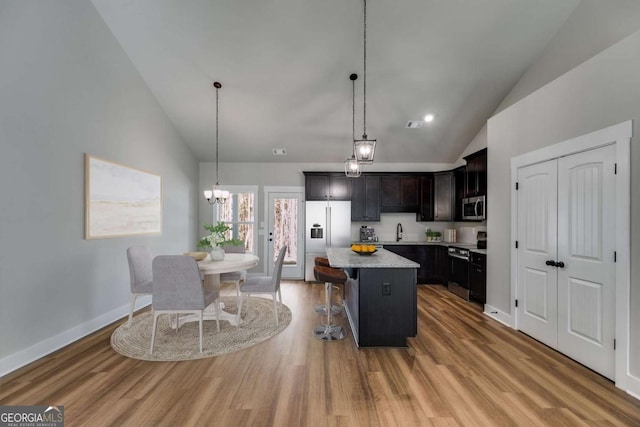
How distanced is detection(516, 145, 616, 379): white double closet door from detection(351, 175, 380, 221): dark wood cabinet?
2770 mm

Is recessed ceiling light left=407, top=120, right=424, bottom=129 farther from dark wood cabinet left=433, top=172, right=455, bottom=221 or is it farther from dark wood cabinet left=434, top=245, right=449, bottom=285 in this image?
dark wood cabinet left=434, top=245, right=449, bottom=285

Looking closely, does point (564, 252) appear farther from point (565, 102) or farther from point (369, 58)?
point (369, 58)

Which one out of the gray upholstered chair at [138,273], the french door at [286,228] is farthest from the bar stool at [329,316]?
the french door at [286,228]

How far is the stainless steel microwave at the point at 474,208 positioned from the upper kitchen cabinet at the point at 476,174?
10cm

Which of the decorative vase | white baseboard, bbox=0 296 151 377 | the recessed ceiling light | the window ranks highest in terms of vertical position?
the recessed ceiling light

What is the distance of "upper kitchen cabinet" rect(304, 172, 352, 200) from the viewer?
5617mm

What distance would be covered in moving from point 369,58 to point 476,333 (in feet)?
12.6

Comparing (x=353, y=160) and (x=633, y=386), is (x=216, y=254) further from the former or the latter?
(x=633, y=386)

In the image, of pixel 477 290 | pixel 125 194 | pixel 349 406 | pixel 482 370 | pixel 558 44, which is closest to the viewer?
pixel 349 406

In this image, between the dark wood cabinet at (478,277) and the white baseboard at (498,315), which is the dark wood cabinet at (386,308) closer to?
the white baseboard at (498,315)

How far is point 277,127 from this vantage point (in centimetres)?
504

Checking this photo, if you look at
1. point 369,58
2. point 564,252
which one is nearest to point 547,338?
point 564,252

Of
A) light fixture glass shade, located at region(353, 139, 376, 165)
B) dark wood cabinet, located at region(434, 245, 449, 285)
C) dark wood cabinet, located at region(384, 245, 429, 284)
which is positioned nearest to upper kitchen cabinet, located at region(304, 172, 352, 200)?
dark wood cabinet, located at region(384, 245, 429, 284)

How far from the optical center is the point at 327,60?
12.4ft
